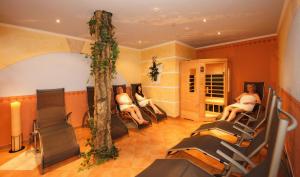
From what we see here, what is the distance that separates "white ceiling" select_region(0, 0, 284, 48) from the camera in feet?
8.82

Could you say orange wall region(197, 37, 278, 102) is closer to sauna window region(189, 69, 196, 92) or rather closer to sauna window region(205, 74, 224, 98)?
sauna window region(205, 74, 224, 98)

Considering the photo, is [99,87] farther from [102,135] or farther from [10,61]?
[10,61]

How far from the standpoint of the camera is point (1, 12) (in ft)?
9.59

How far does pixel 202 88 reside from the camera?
504cm

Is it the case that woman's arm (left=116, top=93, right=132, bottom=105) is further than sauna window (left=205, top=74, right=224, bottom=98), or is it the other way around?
sauna window (left=205, top=74, right=224, bottom=98)

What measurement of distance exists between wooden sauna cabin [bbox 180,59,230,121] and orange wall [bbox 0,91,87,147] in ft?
11.7

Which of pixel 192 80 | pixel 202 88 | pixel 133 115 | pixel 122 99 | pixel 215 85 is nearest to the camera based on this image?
pixel 133 115

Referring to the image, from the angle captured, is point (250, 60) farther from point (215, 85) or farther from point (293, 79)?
point (293, 79)

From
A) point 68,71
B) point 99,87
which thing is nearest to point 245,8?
point 99,87

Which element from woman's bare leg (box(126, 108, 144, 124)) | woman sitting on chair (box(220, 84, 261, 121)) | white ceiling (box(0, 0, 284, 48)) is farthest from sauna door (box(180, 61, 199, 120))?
woman's bare leg (box(126, 108, 144, 124))

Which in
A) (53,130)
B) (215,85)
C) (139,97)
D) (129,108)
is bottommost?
(53,130)

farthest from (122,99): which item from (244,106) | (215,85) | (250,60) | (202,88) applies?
(250,60)

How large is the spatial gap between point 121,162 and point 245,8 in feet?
12.3

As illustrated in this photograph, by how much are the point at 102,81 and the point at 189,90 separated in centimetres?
339
